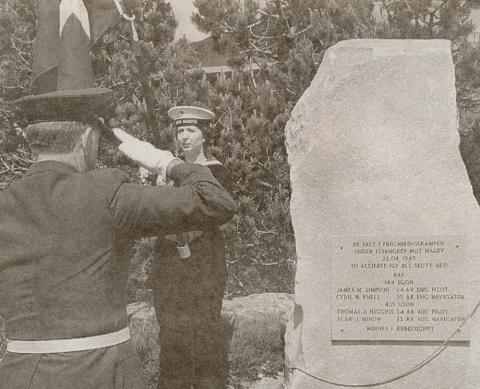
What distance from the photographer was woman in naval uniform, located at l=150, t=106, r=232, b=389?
4164mm

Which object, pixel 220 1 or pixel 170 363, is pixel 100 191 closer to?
pixel 170 363

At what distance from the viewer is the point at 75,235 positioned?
1886 mm

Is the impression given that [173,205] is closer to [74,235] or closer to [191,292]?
[74,235]

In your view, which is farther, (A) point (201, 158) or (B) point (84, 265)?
(A) point (201, 158)

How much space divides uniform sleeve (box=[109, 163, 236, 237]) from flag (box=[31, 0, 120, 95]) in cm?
44

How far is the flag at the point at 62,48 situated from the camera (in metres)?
2.11

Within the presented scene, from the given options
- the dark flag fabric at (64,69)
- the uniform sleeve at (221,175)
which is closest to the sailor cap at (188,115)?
the uniform sleeve at (221,175)

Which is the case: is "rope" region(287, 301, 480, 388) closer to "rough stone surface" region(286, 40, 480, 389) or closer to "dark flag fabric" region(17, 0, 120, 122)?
"rough stone surface" region(286, 40, 480, 389)

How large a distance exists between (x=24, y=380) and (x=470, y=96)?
A: 510 cm

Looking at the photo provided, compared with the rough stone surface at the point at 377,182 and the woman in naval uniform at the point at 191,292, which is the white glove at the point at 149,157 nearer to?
the rough stone surface at the point at 377,182

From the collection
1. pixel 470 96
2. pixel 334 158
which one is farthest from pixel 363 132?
pixel 470 96

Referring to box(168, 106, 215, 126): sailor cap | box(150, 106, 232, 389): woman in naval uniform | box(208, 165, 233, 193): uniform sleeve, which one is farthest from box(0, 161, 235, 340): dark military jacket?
box(168, 106, 215, 126): sailor cap

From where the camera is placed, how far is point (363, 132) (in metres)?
3.27

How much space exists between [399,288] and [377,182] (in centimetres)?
51
